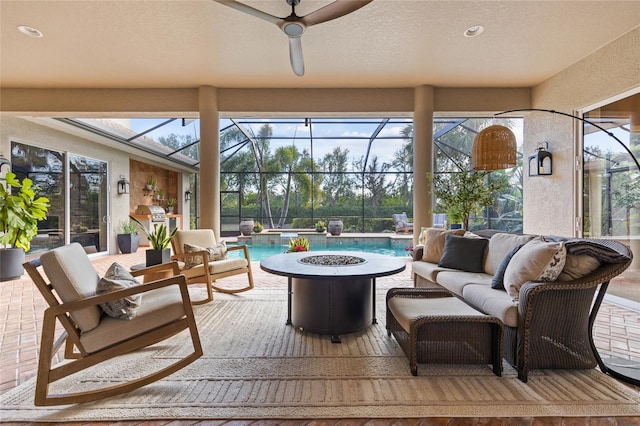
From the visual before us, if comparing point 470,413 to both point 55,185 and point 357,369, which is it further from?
point 55,185

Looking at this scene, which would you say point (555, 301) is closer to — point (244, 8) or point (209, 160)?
point (244, 8)

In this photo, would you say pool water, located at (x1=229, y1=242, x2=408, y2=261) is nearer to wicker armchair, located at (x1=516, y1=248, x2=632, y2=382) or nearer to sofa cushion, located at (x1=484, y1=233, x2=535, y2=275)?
sofa cushion, located at (x1=484, y1=233, x2=535, y2=275)

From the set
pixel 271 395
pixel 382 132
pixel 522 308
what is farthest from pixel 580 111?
pixel 382 132

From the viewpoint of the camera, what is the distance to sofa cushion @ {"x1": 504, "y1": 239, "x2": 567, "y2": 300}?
7.09ft

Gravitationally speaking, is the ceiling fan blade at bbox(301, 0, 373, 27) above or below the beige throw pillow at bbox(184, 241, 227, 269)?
above

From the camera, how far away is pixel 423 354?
7.20 feet

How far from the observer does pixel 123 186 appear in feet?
27.0

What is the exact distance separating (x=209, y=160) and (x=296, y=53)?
9.32 ft

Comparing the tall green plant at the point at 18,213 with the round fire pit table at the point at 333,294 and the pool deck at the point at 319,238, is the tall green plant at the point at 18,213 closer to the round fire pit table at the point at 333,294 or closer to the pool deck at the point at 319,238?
the round fire pit table at the point at 333,294

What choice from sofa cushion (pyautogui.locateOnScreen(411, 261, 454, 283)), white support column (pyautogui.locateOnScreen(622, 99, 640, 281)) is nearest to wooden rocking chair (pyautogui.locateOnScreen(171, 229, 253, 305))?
sofa cushion (pyautogui.locateOnScreen(411, 261, 454, 283))

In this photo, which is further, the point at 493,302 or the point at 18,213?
the point at 18,213

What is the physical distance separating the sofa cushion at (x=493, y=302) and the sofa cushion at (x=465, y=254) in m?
0.58

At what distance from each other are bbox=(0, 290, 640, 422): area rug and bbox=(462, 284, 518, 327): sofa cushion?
1.26 feet

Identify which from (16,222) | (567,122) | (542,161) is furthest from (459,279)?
(16,222)
